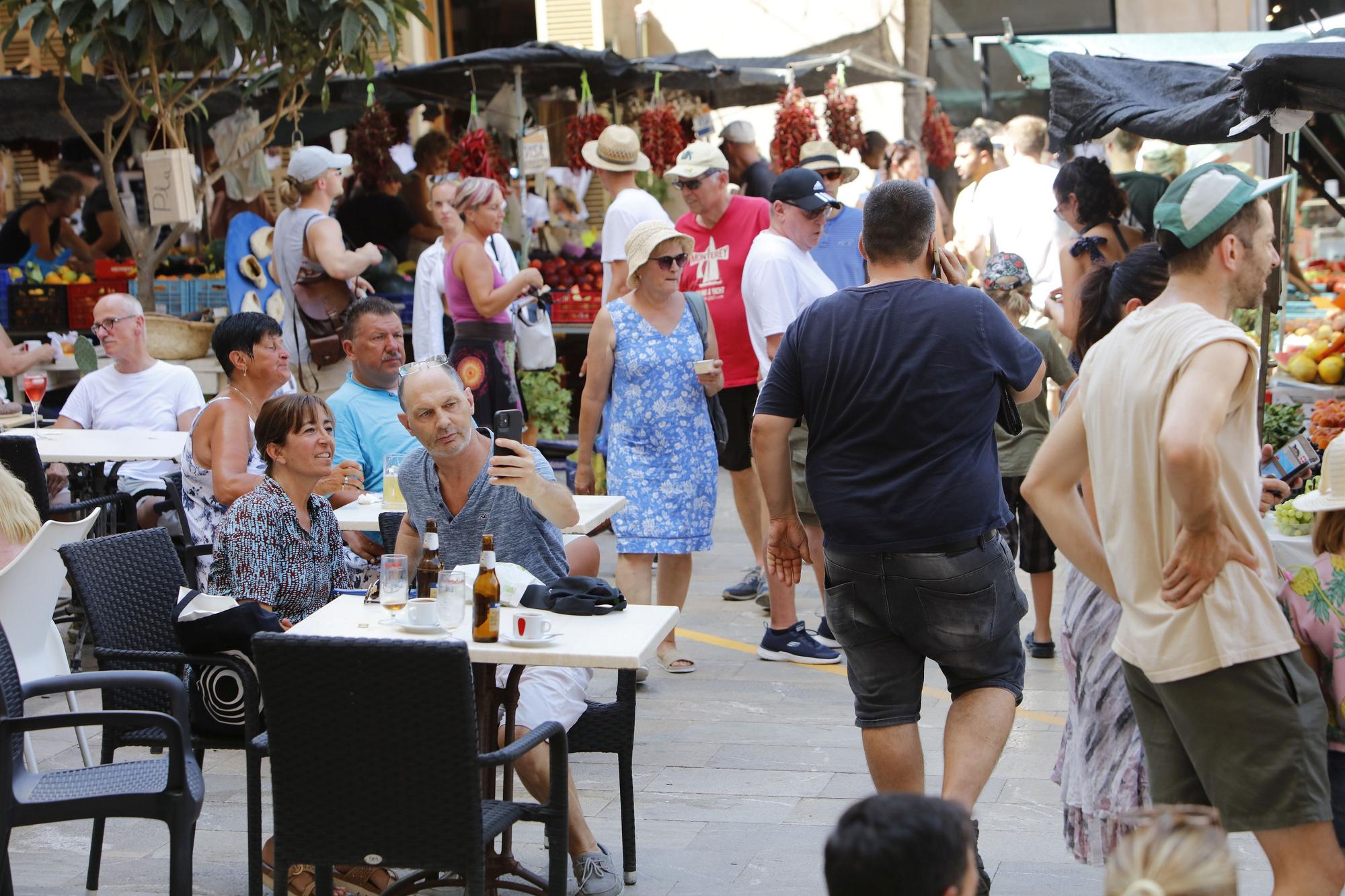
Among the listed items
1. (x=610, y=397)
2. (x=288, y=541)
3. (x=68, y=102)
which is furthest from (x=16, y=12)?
(x=288, y=541)

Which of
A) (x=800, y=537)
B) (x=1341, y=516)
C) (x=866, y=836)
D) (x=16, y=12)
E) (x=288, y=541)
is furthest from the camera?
(x=16, y=12)

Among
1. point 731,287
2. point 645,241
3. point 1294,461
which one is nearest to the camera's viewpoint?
point 1294,461

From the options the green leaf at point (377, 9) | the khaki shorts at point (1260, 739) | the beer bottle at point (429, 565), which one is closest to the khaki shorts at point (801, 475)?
the beer bottle at point (429, 565)

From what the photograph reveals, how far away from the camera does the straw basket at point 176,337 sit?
9039 millimetres

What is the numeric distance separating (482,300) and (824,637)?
2543 millimetres

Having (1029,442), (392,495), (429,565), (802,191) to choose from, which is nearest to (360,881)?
(429,565)

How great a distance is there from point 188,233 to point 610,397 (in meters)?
7.93

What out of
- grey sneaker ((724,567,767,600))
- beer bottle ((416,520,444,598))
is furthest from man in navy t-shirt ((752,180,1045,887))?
grey sneaker ((724,567,767,600))

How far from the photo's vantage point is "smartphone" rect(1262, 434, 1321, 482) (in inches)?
188

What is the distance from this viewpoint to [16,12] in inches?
362

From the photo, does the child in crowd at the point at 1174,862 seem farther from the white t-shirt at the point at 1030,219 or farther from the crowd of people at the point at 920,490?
the white t-shirt at the point at 1030,219

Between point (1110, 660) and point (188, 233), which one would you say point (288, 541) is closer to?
point (1110, 660)

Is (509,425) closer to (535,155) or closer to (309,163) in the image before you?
(309,163)

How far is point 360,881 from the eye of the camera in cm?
400
